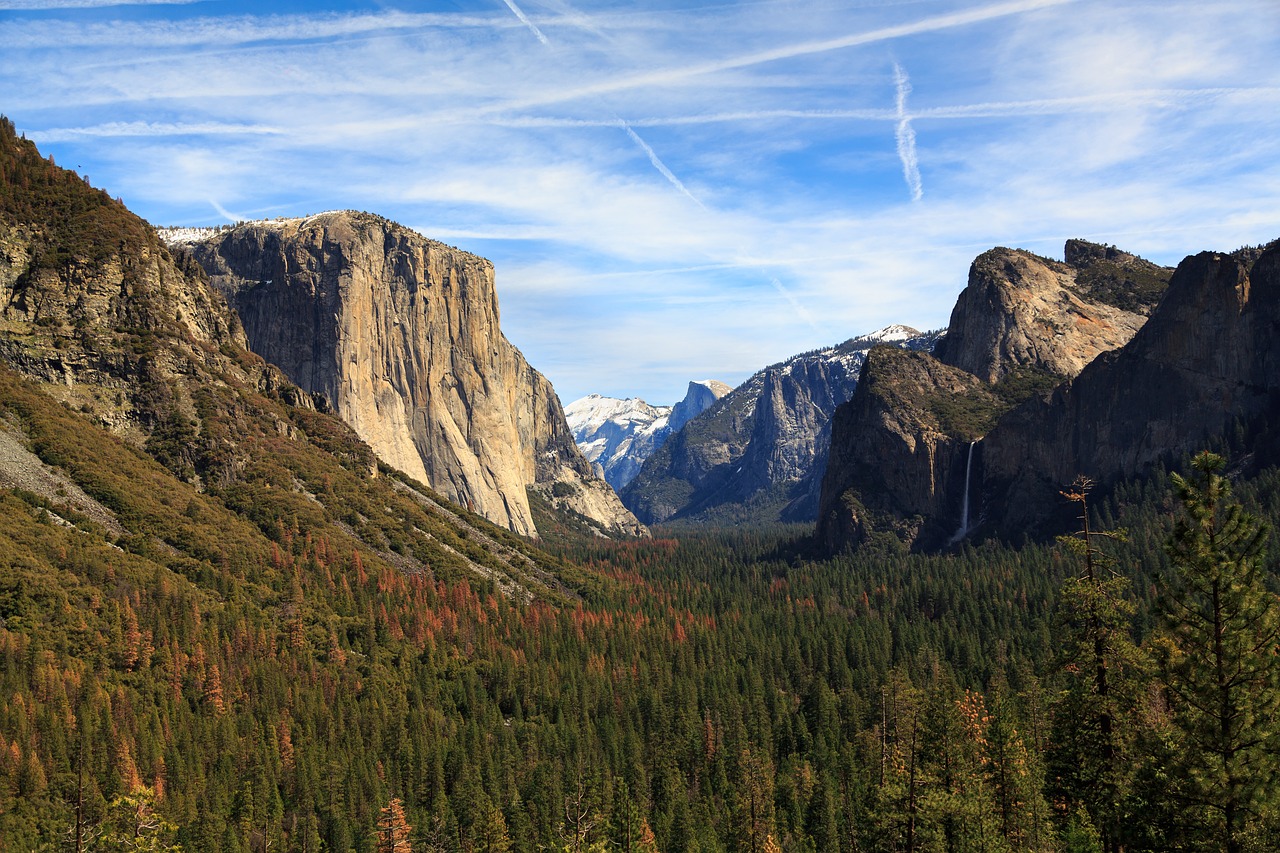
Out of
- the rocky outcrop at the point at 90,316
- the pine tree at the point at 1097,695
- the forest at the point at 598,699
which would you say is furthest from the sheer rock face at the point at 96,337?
the pine tree at the point at 1097,695

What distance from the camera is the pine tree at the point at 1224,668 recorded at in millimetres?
30250

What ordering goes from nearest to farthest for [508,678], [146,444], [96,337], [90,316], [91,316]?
1. [508,678]
2. [146,444]
3. [96,337]
4. [90,316]
5. [91,316]

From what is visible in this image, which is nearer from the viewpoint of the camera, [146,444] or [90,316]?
[146,444]

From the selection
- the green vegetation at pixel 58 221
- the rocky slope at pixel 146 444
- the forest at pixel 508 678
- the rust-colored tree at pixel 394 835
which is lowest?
the rust-colored tree at pixel 394 835

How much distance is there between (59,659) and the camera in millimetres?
103938

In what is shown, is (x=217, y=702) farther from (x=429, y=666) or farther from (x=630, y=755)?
(x=630, y=755)

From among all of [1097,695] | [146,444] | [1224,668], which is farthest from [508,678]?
[1224,668]

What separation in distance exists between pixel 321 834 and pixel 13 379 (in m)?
110

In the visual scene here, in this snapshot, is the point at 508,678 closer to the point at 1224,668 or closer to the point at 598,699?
the point at 598,699

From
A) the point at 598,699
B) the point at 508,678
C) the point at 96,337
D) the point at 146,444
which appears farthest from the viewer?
the point at 96,337

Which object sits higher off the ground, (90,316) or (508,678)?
(90,316)

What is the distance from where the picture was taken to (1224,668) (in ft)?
102

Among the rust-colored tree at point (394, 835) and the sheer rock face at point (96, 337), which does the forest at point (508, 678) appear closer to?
the rust-colored tree at point (394, 835)

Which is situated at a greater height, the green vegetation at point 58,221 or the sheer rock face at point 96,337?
the green vegetation at point 58,221
